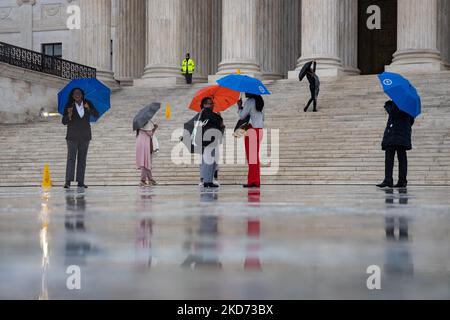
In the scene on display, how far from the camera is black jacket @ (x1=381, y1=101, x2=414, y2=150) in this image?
1477 cm

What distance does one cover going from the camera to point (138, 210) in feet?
25.1

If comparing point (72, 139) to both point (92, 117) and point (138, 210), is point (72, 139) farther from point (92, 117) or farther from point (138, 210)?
point (138, 210)

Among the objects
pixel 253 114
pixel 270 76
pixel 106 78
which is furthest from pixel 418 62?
pixel 253 114

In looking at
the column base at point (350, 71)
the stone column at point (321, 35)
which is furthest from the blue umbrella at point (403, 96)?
the column base at point (350, 71)

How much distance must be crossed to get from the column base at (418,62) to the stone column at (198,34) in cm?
1143

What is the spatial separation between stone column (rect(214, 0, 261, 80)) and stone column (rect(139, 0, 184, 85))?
101 inches

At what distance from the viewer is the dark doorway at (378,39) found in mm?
42094

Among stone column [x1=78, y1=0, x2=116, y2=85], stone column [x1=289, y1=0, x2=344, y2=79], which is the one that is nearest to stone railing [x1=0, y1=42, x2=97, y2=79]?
stone column [x1=78, y1=0, x2=116, y2=85]

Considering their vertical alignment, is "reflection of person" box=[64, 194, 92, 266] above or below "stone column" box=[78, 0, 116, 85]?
below

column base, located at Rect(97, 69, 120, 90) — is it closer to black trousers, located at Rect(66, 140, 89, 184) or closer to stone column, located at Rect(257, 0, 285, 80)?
stone column, located at Rect(257, 0, 285, 80)

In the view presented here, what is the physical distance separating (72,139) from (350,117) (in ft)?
35.0

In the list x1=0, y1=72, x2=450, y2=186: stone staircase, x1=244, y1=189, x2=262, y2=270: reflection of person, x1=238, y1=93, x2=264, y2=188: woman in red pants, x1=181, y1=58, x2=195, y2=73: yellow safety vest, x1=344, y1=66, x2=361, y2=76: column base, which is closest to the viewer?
x1=244, y1=189, x2=262, y2=270: reflection of person

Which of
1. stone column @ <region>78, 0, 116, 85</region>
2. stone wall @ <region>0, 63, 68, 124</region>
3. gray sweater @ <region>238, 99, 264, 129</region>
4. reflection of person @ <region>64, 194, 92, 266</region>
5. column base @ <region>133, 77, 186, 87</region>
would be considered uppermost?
→ stone column @ <region>78, 0, 116, 85</region>

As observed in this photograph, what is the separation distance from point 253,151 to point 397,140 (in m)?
2.58
